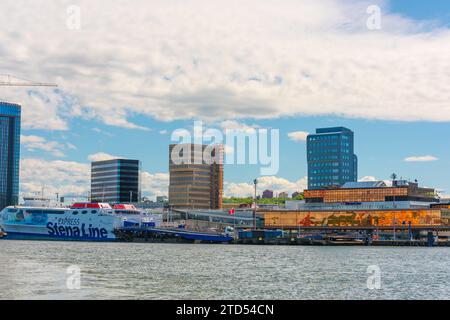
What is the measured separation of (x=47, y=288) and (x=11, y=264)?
32.0 meters

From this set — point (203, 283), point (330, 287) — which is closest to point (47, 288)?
point (203, 283)

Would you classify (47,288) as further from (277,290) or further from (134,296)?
(277,290)

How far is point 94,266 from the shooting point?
8925 centimetres

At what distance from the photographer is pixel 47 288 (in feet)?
195
